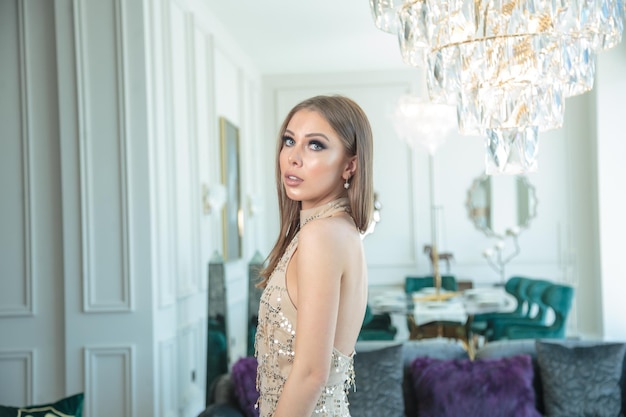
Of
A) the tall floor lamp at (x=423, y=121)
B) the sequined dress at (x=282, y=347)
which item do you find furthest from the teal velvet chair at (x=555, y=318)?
the sequined dress at (x=282, y=347)

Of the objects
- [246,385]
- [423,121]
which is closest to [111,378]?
[246,385]

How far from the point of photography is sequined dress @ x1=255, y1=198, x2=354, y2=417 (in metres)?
1.46

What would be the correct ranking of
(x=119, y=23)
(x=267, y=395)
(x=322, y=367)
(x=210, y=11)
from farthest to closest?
(x=210, y=11) < (x=119, y=23) < (x=267, y=395) < (x=322, y=367)

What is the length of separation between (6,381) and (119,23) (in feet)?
6.88

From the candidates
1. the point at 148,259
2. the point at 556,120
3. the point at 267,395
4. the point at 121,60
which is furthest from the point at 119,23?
the point at 267,395

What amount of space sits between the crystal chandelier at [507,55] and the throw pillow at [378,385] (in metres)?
1.00

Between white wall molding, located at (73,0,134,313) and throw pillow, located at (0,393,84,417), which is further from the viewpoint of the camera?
white wall molding, located at (73,0,134,313)

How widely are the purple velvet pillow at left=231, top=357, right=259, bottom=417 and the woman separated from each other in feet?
6.07

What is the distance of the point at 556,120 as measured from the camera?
10.0 feet

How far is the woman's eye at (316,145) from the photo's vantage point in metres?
1.45

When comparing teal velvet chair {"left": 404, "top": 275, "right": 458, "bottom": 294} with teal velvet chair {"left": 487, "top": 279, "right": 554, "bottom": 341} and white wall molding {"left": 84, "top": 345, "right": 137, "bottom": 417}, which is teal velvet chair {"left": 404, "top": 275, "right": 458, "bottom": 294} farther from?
white wall molding {"left": 84, "top": 345, "right": 137, "bottom": 417}

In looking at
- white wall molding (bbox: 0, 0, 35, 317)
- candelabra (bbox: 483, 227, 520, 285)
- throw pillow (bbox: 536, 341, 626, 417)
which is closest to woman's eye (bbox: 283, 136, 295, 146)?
throw pillow (bbox: 536, 341, 626, 417)

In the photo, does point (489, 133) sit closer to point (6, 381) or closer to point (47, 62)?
point (47, 62)

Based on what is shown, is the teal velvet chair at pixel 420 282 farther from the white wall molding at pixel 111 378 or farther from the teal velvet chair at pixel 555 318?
the white wall molding at pixel 111 378
